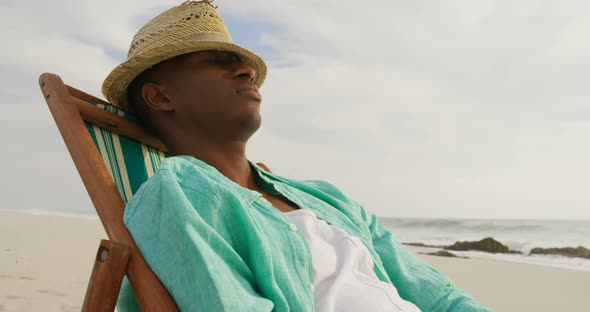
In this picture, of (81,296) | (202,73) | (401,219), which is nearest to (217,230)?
(202,73)

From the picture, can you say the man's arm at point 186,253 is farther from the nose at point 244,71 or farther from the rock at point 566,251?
the rock at point 566,251

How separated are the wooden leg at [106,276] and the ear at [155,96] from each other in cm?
87

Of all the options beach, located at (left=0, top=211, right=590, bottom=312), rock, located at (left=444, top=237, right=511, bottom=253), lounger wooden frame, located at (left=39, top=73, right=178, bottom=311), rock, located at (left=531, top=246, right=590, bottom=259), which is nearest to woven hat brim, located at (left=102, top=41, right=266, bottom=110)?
lounger wooden frame, located at (left=39, top=73, right=178, bottom=311)

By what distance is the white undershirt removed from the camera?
5.51 feet

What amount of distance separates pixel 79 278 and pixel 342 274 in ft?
17.1

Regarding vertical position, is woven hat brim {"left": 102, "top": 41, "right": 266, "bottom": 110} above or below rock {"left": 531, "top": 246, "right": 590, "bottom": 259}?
above

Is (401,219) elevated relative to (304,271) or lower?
lower

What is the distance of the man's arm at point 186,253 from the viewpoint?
1.33 meters

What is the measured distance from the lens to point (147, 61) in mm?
2164

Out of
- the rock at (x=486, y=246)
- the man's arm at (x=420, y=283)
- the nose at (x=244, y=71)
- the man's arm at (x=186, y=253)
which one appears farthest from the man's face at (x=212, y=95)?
the rock at (x=486, y=246)

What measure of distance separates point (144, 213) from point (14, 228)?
11.0m

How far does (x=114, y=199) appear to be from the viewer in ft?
5.25

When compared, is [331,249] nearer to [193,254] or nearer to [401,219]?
[193,254]

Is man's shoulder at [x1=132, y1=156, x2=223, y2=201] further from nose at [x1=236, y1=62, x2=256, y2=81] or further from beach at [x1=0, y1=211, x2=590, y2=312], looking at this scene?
beach at [x1=0, y1=211, x2=590, y2=312]
